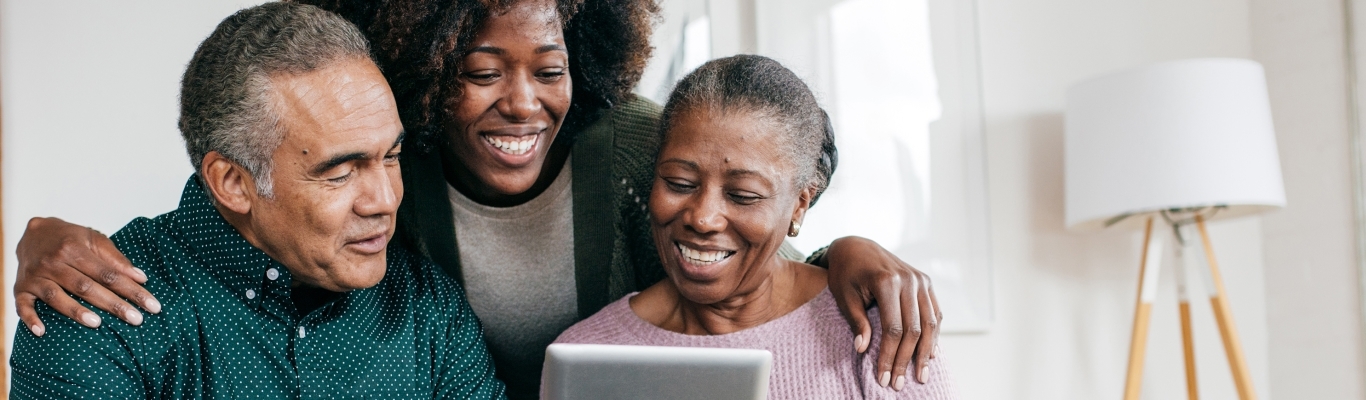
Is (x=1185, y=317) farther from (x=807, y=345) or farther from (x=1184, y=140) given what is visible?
(x=807, y=345)

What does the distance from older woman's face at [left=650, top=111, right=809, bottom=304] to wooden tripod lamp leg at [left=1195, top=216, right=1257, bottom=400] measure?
189 centimetres

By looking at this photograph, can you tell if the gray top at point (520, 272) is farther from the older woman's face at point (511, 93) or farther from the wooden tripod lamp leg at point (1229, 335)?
the wooden tripod lamp leg at point (1229, 335)

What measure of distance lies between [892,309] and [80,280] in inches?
42.6

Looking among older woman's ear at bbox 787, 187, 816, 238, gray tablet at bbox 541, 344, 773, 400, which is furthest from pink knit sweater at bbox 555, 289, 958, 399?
gray tablet at bbox 541, 344, 773, 400

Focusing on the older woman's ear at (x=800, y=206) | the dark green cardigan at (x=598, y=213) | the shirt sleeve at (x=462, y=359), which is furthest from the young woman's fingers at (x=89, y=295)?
the older woman's ear at (x=800, y=206)

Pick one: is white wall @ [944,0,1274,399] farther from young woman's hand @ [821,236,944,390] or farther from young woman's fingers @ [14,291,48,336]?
young woman's fingers @ [14,291,48,336]

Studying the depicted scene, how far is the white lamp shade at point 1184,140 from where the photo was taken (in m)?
2.79

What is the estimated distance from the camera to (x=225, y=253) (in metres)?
1.49

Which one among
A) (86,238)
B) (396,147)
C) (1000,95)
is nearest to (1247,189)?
(1000,95)

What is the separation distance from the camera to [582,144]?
2.00 meters

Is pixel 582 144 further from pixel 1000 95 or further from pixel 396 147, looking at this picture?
pixel 1000 95

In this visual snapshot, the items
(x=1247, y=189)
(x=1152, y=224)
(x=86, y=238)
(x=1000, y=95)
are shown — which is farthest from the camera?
(x=1000, y=95)

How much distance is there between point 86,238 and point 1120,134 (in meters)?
2.45

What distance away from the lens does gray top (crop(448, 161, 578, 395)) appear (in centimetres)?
197
